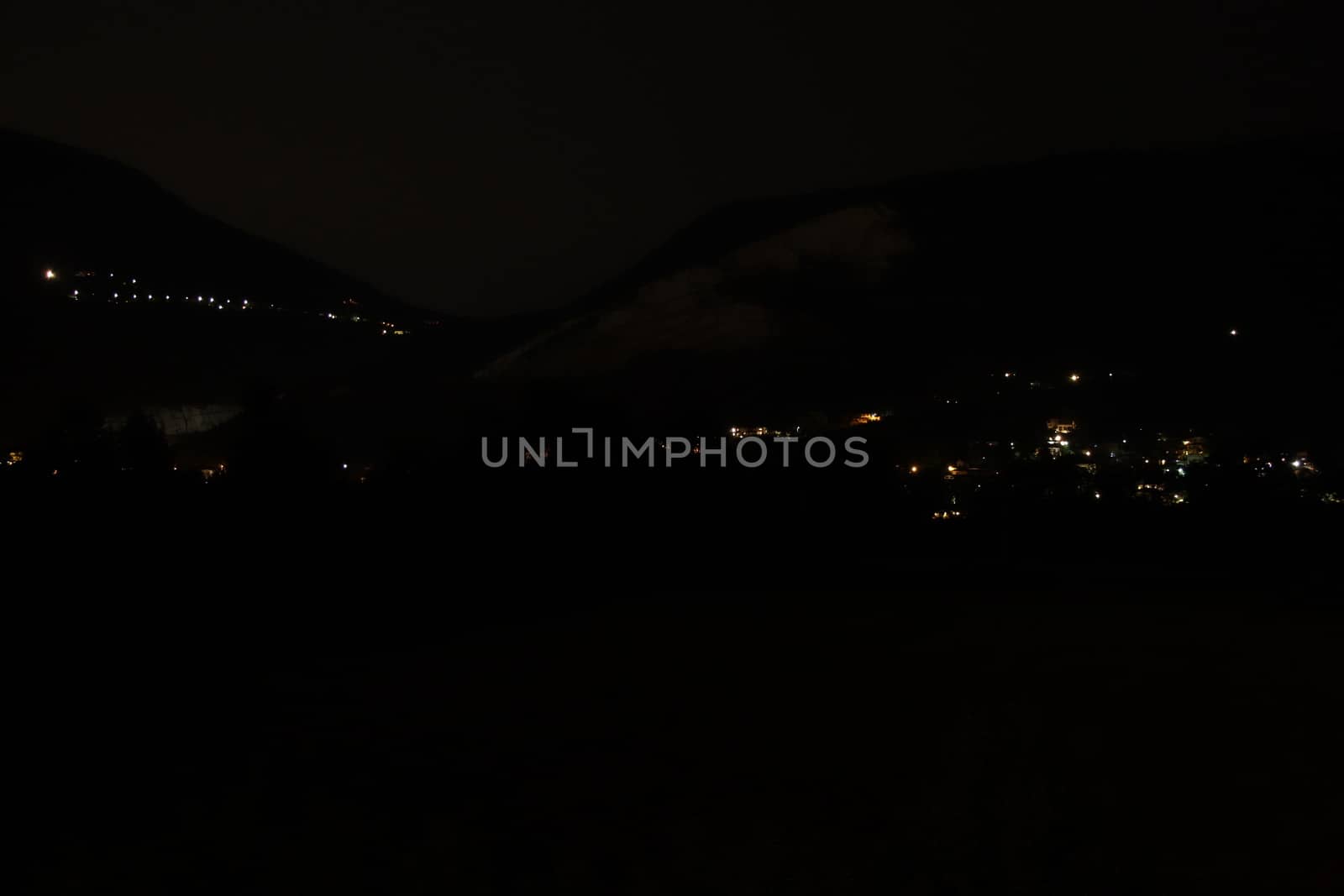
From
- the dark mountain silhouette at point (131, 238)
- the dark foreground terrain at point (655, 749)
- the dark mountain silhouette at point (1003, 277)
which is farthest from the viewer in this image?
the dark mountain silhouette at point (131, 238)

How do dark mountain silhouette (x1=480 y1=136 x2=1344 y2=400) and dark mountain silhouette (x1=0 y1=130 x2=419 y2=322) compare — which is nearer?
dark mountain silhouette (x1=480 y1=136 x2=1344 y2=400)

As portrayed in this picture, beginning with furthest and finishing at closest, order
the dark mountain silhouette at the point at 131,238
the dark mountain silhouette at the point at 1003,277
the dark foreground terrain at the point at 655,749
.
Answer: the dark mountain silhouette at the point at 131,238
the dark mountain silhouette at the point at 1003,277
the dark foreground terrain at the point at 655,749

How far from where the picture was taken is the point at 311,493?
8367mm

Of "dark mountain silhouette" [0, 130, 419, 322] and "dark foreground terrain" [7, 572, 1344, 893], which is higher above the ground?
"dark mountain silhouette" [0, 130, 419, 322]

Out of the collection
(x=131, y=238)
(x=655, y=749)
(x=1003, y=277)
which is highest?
(x=131, y=238)

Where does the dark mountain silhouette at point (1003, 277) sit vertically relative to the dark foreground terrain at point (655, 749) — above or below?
above

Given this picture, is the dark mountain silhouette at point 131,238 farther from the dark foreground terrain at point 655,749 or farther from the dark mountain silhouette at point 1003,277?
the dark foreground terrain at point 655,749

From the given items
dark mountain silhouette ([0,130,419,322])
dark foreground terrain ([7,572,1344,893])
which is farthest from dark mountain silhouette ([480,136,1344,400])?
dark foreground terrain ([7,572,1344,893])

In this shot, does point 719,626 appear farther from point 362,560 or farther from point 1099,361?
point 1099,361

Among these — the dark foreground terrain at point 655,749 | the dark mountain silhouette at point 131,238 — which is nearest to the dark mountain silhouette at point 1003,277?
the dark mountain silhouette at point 131,238

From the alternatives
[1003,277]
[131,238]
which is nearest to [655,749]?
[1003,277]

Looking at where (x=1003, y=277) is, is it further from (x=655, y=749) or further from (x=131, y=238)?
(x=131, y=238)

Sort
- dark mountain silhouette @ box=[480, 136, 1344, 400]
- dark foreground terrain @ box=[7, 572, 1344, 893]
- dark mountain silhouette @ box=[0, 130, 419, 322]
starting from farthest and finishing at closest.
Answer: dark mountain silhouette @ box=[0, 130, 419, 322] < dark mountain silhouette @ box=[480, 136, 1344, 400] < dark foreground terrain @ box=[7, 572, 1344, 893]

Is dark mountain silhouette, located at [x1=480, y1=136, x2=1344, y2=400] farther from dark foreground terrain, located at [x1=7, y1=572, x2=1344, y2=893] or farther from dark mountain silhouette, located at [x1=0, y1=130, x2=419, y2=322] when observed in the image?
dark foreground terrain, located at [x1=7, y1=572, x2=1344, y2=893]
